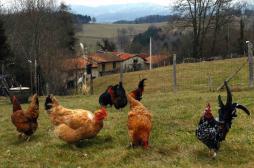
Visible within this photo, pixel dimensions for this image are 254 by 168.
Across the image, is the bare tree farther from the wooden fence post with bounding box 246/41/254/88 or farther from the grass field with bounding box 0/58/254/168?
the grass field with bounding box 0/58/254/168

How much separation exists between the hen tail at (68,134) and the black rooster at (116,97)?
251 inches

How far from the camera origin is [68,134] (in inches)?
407

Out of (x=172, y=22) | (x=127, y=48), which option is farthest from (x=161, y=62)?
(x=127, y=48)

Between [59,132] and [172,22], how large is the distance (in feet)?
184

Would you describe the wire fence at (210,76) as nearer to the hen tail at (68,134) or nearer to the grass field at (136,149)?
the grass field at (136,149)

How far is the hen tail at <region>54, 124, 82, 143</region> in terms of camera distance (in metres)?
10.3

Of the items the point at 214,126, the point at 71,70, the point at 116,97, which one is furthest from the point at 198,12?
the point at 214,126

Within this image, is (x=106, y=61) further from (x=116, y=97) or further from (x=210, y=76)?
(x=116, y=97)

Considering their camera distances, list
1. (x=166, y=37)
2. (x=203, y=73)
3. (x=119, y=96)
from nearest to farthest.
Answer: (x=119, y=96) < (x=203, y=73) < (x=166, y=37)

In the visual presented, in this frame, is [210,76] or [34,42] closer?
[210,76]

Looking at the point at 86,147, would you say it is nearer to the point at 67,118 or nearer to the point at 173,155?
the point at 67,118

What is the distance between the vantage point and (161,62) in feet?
236

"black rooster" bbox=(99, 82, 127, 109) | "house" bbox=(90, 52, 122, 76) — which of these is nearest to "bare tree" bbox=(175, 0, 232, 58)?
"house" bbox=(90, 52, 122, 76)

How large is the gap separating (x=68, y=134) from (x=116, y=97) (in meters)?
6.62
